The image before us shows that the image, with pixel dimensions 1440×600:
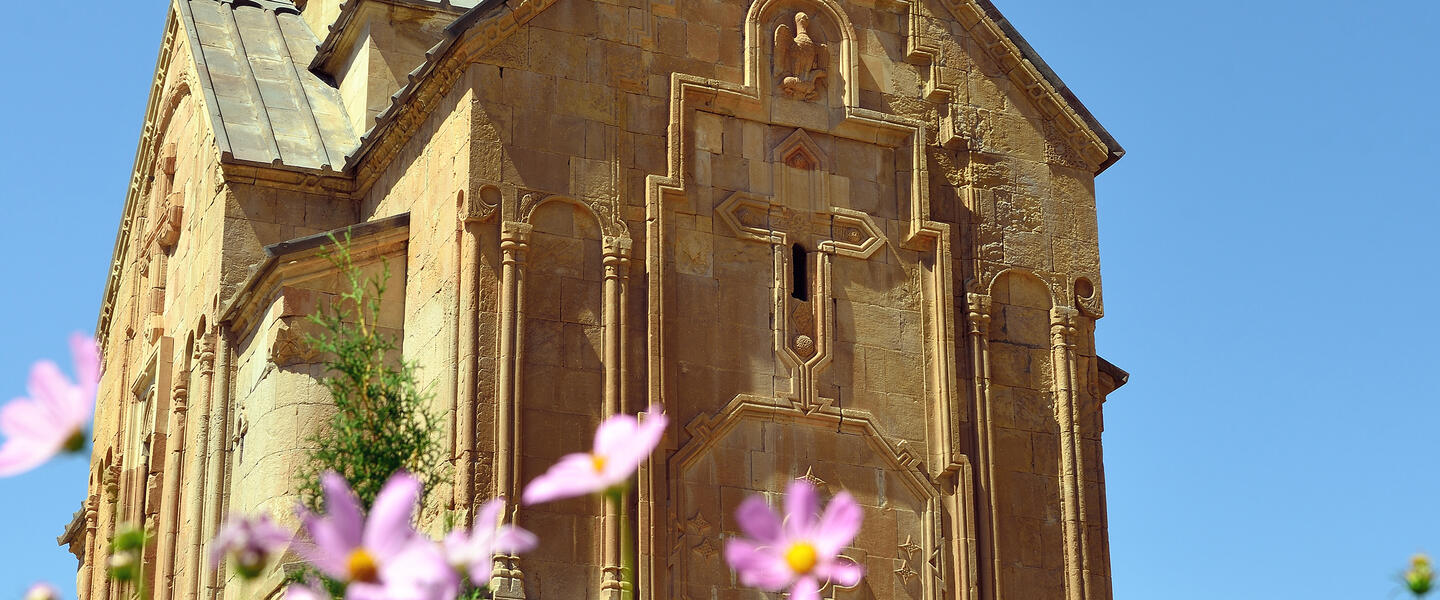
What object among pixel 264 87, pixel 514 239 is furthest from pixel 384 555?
pixel 264 87

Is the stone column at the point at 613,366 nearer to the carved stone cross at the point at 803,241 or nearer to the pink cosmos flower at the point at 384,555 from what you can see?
the carved stone cross at the point at 803,241

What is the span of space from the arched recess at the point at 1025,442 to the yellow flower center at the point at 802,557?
14.2 metres

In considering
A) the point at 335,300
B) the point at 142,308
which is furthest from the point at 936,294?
the point at 142,308

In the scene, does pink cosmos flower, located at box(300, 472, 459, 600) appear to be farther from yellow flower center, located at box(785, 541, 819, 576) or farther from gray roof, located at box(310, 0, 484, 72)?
gray roof, located at box(310, 0, 484, 72)

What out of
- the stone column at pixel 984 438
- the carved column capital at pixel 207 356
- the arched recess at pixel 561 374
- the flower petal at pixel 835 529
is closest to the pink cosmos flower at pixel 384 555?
the flower petal at pixel 835 529

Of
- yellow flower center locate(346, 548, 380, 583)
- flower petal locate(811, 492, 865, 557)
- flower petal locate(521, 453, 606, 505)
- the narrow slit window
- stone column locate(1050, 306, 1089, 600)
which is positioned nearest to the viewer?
yellow flower center locate(346, 548, 380, 583)

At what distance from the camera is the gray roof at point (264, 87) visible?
21.0 metres

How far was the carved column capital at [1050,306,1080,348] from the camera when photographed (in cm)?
1984

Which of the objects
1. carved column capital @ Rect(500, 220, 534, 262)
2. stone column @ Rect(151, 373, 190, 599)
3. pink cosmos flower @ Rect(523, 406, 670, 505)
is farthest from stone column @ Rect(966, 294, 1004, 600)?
pink cosmos flower @ Rect(523, 406, 670, 505)

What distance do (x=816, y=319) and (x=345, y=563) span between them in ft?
46.8

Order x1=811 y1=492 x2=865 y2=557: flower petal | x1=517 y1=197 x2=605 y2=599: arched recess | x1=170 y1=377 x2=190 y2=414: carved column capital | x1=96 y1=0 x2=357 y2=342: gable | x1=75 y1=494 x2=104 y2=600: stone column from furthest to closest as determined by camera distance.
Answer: x1=75 y1=494 x2=104 y2=600: stone column → x1=170 y1=377 x2=190 y2=414: carved column capital → x1=96 y1=0 x2=357 y2=342: gable → x1=517 y1=197 x2=605 y2=599: arched recess → x1=811 y1=492 x2=865 y2=557: flower petal

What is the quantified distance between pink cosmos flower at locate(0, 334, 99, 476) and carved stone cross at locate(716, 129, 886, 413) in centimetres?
1381

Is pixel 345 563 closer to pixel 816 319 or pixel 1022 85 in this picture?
pixel 816 319

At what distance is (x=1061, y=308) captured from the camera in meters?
20.0
